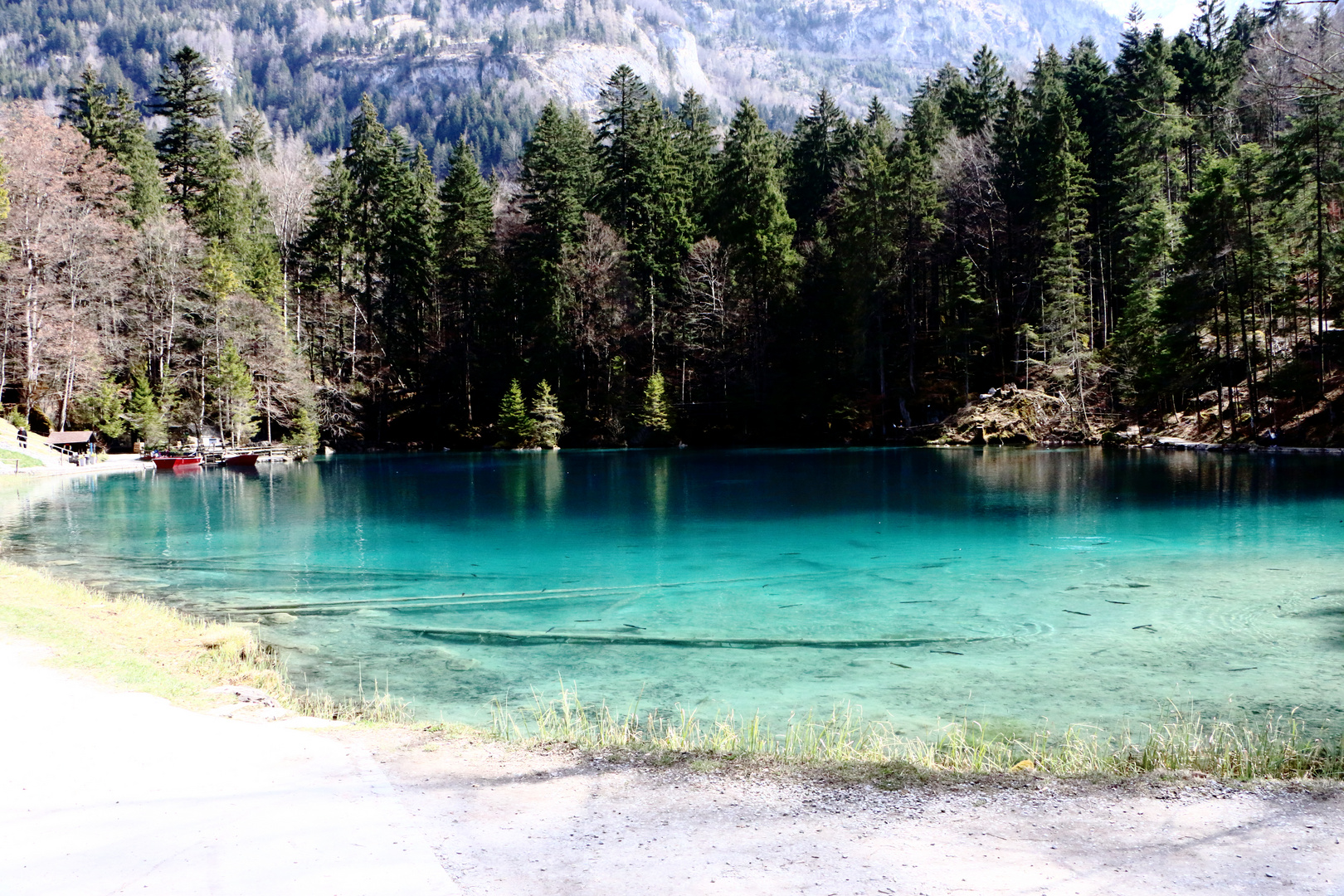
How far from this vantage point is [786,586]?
15.9 m

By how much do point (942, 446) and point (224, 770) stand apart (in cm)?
4987

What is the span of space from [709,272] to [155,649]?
177 ft

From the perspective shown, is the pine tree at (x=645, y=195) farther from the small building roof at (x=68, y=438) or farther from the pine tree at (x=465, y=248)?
the small building roof at (x=68, y=438)

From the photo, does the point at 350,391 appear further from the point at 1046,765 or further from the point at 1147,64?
the point at 1046,765

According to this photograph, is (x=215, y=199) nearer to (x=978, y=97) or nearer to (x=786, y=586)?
(x=978, y=97)

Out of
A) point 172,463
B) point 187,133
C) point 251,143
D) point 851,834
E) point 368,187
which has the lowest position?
point 851,834

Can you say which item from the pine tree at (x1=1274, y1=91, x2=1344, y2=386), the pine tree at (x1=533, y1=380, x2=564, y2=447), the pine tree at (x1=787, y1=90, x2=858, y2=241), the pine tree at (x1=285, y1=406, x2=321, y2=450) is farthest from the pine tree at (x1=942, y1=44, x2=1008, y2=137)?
the pine tree at (x1=285, y1=406, x2=321, y2=450)

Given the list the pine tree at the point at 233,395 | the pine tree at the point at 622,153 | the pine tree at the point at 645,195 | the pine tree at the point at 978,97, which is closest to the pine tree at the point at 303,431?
the pine tree at the point at 233,395

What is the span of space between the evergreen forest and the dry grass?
1628 inches

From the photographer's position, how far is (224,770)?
18.9ft

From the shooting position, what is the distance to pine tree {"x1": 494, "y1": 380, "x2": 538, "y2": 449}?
61281 mm

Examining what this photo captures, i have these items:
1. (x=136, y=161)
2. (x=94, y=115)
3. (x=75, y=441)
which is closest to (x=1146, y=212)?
(x=75, y=441)

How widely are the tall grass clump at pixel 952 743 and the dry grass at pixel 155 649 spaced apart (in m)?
1.63

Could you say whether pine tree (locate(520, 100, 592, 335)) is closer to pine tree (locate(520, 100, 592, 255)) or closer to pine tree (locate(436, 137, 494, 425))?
pine tree (locate(520, 100, 592, 255))
